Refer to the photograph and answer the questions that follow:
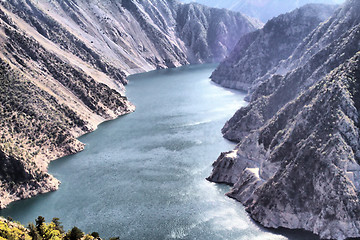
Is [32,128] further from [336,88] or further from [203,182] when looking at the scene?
[336,88]

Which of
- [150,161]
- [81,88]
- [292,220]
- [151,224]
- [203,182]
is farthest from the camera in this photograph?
[81,88]

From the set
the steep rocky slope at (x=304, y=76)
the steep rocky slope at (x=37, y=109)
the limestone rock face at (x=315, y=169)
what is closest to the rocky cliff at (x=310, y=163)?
the limestone rock face at (x=315, y=169)

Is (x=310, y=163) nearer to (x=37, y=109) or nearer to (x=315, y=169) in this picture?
(x=315, y=169)

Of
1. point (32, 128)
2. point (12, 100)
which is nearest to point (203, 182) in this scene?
point (32, 128)

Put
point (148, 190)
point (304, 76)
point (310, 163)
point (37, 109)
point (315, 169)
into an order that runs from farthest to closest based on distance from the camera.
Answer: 1. point (37, 109)
2. point (304, 76)
3. point (148, 190)
4. point (310, 163)
5. point (315, 169)

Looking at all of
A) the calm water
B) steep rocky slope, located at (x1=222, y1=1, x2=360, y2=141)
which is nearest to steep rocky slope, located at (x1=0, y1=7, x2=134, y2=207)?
the calm water

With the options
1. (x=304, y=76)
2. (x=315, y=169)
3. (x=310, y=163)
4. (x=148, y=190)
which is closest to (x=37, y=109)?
(x=148, y=190)
